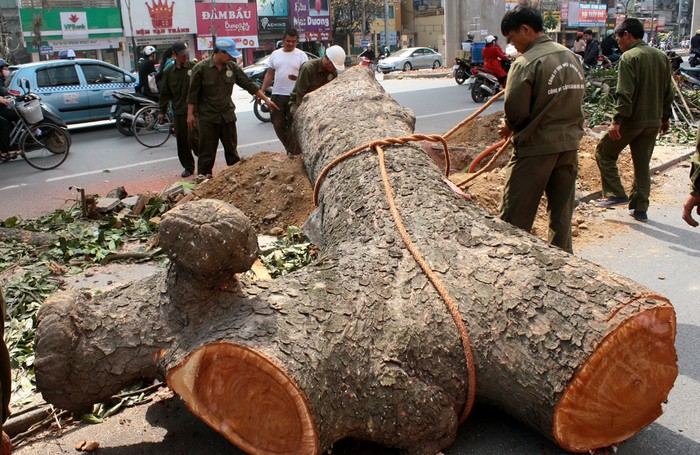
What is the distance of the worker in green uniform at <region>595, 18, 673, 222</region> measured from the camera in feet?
17.4

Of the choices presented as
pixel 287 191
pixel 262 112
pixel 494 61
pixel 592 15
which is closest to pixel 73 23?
pixel 262 112

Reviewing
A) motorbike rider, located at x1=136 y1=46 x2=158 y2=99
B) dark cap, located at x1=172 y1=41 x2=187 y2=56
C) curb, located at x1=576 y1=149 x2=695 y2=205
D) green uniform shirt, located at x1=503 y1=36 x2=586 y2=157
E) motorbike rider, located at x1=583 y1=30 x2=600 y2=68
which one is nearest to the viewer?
green uniform shirt, located at x1=503 y1=36 x2=586 y2=157

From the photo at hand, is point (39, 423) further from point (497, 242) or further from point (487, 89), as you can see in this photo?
point (487, 89)

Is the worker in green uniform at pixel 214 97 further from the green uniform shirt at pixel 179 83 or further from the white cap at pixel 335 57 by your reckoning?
the white cap at pixel 335 57

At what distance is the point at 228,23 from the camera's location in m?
37.2

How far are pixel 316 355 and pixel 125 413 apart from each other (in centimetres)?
113

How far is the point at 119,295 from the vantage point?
2635 mm

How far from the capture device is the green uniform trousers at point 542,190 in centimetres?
383

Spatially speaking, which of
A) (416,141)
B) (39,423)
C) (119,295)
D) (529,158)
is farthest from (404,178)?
(39,423)

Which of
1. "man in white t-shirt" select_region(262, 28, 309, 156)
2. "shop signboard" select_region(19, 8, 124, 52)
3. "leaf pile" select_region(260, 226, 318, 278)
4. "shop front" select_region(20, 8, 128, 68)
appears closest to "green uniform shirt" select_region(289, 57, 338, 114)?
"man in white t-shirt" select_region(262, 28, 309, 156)

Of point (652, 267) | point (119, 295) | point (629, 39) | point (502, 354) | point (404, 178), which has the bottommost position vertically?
point (652, 267)

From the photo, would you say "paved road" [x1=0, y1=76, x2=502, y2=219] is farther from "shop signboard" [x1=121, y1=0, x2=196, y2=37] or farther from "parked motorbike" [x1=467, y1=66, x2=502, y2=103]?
"shop signboard" [x1=121, y1=0, x2=196, y2=37]

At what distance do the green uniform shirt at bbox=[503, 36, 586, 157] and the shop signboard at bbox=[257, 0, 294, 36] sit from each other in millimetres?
38597

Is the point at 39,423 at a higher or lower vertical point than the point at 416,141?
lower
